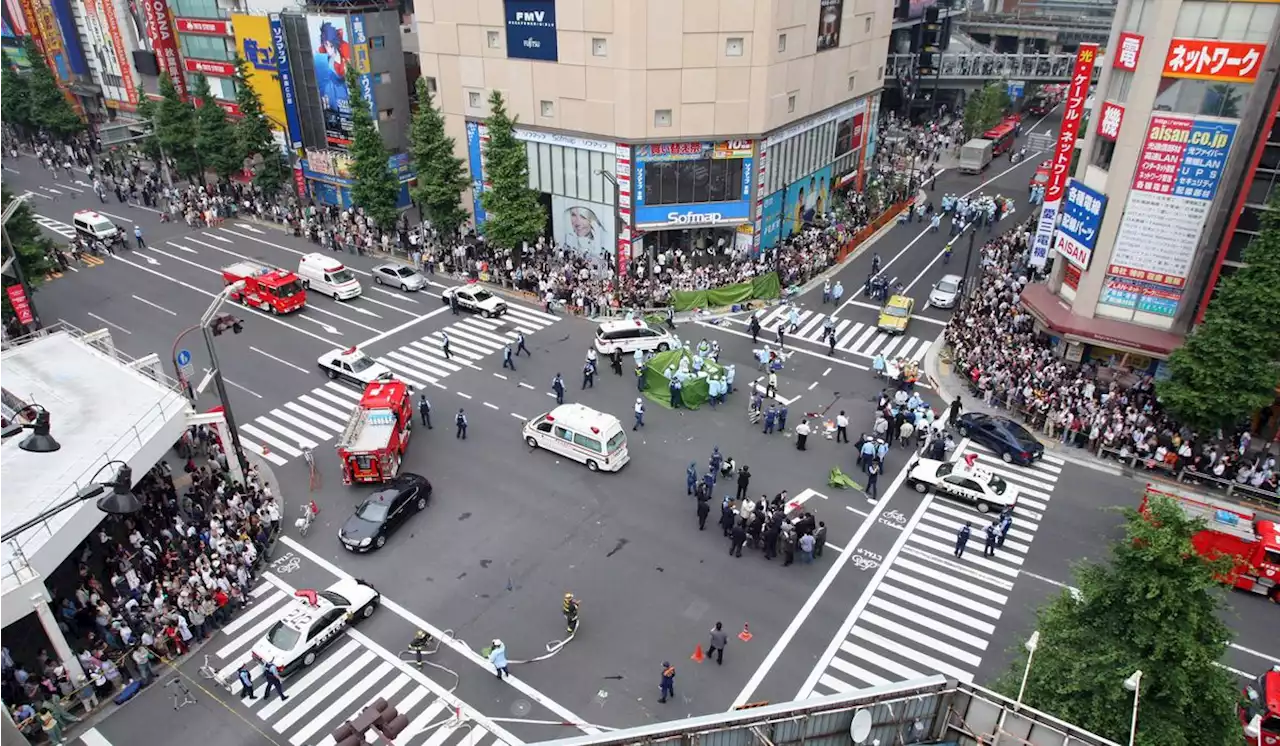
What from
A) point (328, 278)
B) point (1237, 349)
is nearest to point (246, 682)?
point (328, 278)

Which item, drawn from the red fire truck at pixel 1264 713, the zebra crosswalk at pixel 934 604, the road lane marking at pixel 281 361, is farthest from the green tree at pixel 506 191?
the red fire truck at pixel 1264 713

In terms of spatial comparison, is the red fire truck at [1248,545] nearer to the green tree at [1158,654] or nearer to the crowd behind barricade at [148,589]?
the green tree at [1158,654]

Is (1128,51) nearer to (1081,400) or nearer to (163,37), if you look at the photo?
(1081,400)

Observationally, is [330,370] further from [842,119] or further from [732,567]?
[842,119]

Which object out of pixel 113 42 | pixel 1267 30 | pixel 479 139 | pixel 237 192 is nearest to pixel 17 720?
pixel 479 139

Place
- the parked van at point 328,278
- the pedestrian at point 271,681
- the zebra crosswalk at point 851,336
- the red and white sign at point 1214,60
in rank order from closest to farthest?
the pedestrian at point 271,681 → the red and white sign at point 1214,60 → the zebra crosswalk at point 851,336 → the parked van at point 328,278

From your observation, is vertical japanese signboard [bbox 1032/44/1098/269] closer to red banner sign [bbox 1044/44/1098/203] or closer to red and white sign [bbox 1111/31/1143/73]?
red banner sign [bbox 1044/44/1098/203]
